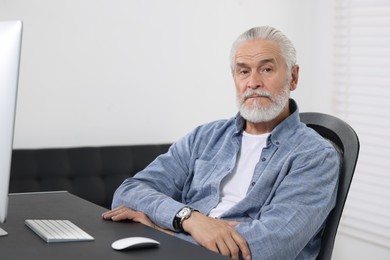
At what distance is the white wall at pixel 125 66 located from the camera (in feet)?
11.0

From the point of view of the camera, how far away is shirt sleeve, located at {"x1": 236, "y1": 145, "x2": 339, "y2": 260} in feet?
7.07

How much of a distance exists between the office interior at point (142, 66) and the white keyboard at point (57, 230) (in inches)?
53.2

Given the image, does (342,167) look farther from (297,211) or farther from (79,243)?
(79,243)

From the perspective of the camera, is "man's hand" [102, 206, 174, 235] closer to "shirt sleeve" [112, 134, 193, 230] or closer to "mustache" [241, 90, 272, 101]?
"shirt sleeve" [112, 134, 193, 230]

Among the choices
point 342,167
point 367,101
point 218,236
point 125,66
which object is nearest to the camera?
point 218,236

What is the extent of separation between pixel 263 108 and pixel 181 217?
53 cm

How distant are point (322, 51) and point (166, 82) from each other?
1.05 m

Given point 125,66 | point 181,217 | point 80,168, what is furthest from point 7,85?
point 125,66

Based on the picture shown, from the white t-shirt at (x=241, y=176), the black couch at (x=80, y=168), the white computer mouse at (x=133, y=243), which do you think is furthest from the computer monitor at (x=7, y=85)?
the black couch at (x=80, y=168)

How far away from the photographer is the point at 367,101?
392cm

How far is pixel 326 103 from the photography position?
4.22 m

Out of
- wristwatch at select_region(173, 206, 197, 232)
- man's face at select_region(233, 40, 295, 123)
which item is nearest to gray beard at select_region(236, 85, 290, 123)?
man's face at select_region(233, 40, 295, 123)

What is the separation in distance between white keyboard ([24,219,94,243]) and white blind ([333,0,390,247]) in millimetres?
2241

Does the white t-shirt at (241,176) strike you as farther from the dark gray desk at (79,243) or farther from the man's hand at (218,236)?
the dark gray desk at (79,243)
